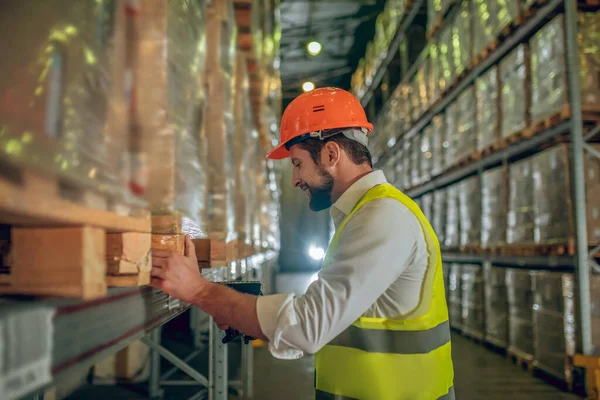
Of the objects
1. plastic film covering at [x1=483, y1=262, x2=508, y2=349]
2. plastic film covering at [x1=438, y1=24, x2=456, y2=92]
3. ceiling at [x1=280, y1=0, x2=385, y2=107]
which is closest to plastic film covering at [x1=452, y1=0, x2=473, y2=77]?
plastic film covering at [x1=438, y1=24, x2=456, y2=92]

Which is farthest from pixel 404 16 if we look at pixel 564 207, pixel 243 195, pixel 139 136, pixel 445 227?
pixel 139 136

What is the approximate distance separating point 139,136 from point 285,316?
2.34ft

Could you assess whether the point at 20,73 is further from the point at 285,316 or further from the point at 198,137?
the point at 198,137

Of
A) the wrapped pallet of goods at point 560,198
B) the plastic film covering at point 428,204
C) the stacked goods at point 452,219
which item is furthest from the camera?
the plastic film covering at point 428,204

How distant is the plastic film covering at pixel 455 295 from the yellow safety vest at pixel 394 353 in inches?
236

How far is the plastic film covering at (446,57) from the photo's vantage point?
7.08 meters

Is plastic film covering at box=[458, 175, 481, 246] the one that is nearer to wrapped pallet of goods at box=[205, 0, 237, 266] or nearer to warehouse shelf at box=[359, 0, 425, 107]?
warehouse shelf at box=[359, 0, 425, 107]

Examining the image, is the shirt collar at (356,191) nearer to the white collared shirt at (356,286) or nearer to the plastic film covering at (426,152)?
the white collared shirt at (356,286)

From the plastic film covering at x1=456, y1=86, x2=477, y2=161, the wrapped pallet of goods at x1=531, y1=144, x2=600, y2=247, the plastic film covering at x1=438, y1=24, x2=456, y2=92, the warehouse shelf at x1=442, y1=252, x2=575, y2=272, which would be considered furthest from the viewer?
the plastic film covering at x1=438, y1=24, x2=456, y2=92

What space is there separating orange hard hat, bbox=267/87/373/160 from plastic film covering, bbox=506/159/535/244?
3532mm

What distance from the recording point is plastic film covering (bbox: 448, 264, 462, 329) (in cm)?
740

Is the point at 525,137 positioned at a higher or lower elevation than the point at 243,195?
higher

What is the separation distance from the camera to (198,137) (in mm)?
2223

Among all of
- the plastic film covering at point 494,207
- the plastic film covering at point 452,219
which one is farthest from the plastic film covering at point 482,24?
the plastic film covering at point 452,219
